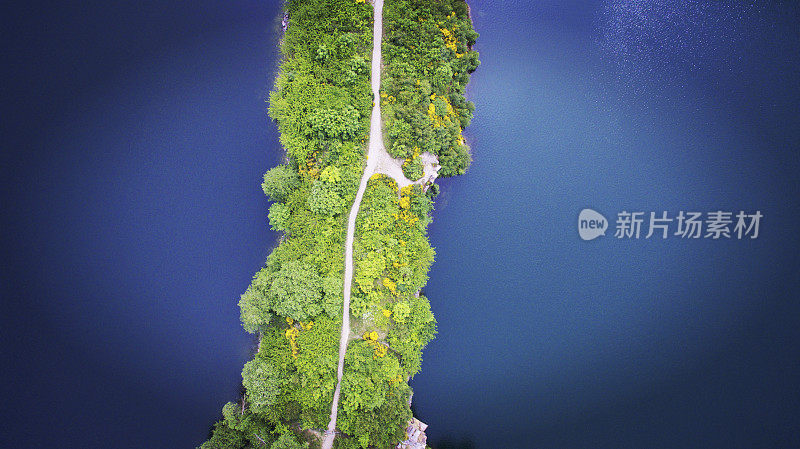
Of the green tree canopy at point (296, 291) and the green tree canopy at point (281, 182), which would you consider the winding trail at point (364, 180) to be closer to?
the green tree canopy at point (296, 291)

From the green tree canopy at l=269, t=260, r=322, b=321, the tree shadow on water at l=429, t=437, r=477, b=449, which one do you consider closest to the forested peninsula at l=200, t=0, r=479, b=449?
the green tree canopy at l=269, t=260, r=322, b=321

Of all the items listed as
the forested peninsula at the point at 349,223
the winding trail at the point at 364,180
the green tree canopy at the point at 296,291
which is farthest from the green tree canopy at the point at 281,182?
the green tree canopy at the point at 296,291

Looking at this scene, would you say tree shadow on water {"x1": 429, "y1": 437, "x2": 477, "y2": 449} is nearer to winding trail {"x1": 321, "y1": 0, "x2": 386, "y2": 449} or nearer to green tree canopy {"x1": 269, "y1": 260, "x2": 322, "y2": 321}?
winding trail {"x1": 321, "y1": 0, "x2": 386, "y2": 449}

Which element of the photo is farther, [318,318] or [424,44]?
[424,44]

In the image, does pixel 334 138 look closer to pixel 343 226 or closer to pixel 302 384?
pixel 343 226

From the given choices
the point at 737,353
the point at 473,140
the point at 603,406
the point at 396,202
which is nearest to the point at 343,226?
the point at 396,202
